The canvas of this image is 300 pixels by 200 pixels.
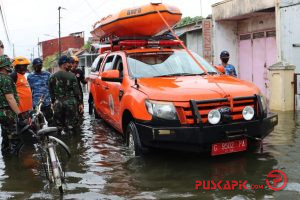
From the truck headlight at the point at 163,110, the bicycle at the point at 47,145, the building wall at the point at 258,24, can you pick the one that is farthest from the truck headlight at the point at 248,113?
the building wall at the point at 258,24

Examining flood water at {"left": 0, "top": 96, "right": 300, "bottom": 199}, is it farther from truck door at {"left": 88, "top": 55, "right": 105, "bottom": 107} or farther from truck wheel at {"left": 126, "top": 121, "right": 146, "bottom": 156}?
truck door at {"left": 88, "top": 55, "right": 105, "bottom": 107}

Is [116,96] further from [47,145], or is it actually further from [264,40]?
[264,40]

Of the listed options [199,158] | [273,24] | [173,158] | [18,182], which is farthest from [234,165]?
[273,24]

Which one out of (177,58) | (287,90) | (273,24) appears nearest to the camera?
(177,58)

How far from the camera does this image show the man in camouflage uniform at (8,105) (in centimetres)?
529

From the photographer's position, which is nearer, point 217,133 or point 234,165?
point 217,133

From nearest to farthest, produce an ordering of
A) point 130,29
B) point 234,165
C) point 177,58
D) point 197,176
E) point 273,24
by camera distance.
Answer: point 197,176
point 234,165
point 177,58
point 130,29
point 273,24

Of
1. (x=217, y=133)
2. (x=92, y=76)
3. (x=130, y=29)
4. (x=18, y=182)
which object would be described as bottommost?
(x=18, y=182)

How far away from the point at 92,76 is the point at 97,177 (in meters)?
4.55

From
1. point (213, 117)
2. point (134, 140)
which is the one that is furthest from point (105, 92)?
point (213, 117)

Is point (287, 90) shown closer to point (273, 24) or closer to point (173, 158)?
point (273, 24)

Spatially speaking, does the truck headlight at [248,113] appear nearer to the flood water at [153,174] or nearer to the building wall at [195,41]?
the flood water at [153,174]

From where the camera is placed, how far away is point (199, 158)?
222 inches

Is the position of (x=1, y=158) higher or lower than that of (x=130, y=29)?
lower
